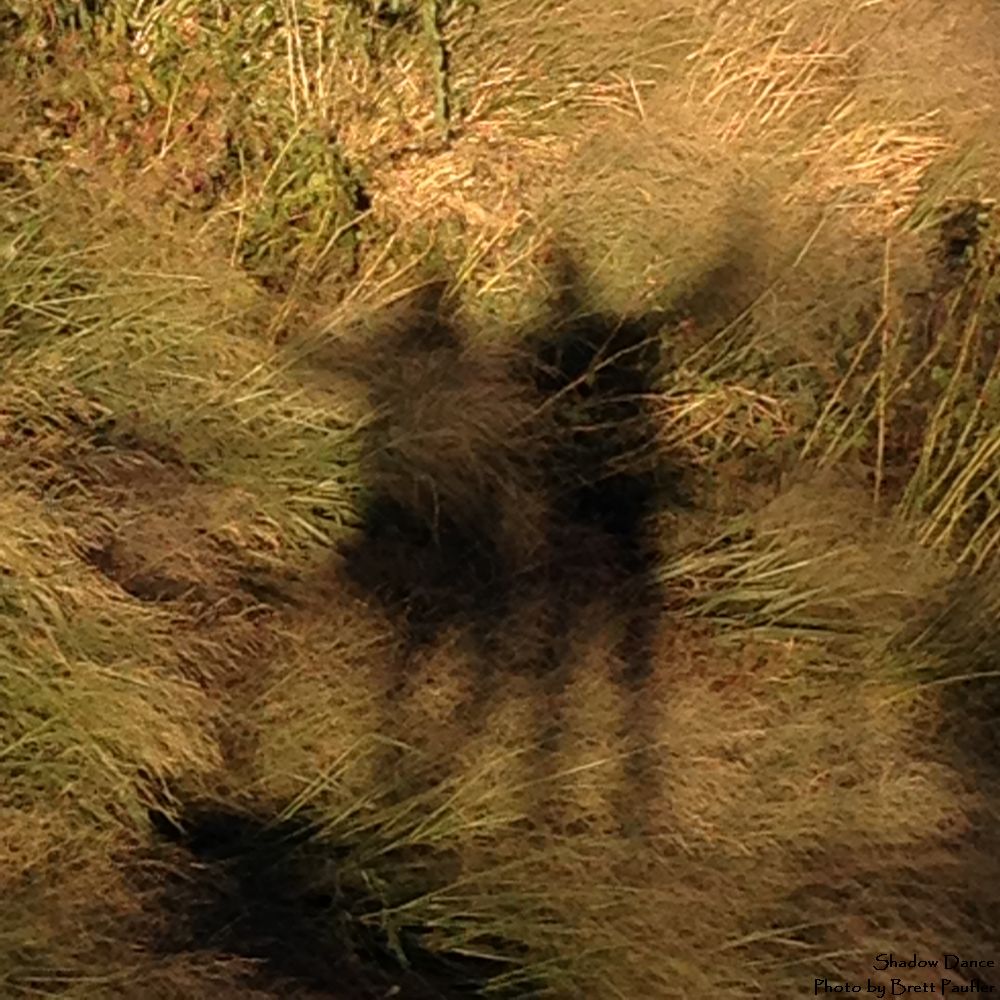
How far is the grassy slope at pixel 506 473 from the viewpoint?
3295mm

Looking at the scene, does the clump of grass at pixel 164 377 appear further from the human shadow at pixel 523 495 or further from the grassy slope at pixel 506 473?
the human shadow at pixel 523 495

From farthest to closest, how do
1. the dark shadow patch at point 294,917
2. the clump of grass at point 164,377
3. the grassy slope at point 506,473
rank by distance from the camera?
1. the clump of grass at point 164,377
2. the grassy slope at point 506,473
3. the dark shadow patch at point 294,917

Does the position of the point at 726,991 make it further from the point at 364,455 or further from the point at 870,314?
Answer: the point at 870,314

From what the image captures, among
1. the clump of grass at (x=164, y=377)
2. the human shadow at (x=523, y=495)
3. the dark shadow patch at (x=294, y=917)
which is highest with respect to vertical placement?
the clump of grass at (x=164, y=377)

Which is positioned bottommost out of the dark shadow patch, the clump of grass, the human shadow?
the dark shadow patch

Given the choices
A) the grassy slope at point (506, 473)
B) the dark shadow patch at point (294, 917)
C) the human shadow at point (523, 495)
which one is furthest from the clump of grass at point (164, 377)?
the dark shadow patch at point (294, 917)

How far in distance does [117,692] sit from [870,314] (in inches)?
78.0

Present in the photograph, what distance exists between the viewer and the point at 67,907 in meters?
3.18

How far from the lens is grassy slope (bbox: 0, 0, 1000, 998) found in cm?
329

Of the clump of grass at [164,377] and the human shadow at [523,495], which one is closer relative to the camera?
the human shadow at [523,495]

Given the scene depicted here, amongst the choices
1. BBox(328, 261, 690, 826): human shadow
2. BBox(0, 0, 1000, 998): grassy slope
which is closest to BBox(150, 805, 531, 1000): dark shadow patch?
BBox(0, 0, 1000, 998): grassy slope

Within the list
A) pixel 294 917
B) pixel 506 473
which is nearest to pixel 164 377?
pixel 506 473

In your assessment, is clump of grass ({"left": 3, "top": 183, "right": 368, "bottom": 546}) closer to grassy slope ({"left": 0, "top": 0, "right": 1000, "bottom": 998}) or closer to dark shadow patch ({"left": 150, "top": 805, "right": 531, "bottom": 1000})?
grassy slope ({"left": 0, "top": 0, "right": 1000, "bottom": 998})

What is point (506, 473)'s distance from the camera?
409 centimetres
